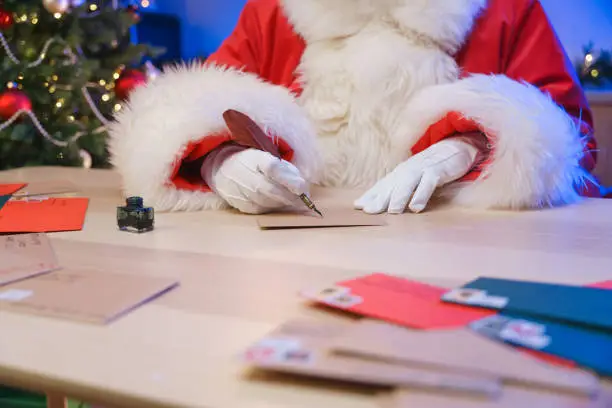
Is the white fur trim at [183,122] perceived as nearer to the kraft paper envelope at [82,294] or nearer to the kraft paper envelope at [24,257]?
the kraft paper envelope at [24,257]

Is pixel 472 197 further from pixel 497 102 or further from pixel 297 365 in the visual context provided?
pixel 297 365

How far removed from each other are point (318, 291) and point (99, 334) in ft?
0.49

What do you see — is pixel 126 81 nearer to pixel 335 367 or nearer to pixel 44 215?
pixel 44 215

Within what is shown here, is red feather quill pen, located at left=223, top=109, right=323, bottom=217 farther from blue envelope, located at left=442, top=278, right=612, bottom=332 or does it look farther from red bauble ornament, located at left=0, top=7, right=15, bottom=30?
red bauble ornament, located at left=0, top=7, right=15, bottom=30

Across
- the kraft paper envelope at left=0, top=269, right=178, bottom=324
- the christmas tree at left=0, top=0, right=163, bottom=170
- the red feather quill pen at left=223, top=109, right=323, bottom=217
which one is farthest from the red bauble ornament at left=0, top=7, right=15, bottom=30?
the kraft paper envelope at left=0, top=269, right=178, bottom=324

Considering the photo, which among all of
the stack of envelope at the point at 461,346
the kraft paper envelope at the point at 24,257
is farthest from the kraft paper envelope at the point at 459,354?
the kraft paper envelope at the point at 24,257

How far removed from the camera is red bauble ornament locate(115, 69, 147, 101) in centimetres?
183

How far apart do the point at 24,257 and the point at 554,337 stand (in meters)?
0.45

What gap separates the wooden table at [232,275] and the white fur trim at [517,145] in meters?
0.03

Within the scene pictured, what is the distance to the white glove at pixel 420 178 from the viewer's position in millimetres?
767

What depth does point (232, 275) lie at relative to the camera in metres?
0.50

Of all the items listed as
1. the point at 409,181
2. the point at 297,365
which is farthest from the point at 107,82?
the point at 297,365

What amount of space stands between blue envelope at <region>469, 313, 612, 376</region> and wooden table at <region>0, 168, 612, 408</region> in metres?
0.09

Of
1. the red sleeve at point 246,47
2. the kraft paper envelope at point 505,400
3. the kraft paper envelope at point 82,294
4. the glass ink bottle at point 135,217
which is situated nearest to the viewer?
the kraft paper envelope at point 505,400
